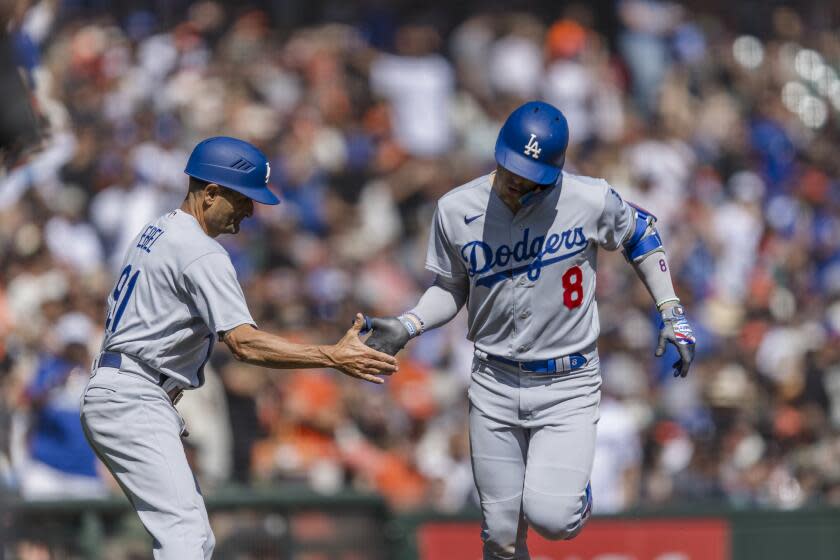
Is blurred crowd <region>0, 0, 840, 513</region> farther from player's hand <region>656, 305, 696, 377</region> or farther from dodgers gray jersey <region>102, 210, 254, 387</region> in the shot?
player's hand <region>656, 305, 696, 377</region>

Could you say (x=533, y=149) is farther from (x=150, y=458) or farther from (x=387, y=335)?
(x=150, y=458)

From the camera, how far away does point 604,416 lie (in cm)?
1017

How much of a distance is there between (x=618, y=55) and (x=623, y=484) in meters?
4.98

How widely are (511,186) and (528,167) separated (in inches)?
6.9

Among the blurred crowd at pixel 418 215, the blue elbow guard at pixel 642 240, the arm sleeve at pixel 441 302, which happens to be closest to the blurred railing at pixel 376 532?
the blurred crowd at pixel 418 215

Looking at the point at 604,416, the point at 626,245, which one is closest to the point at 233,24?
the point at 604,416

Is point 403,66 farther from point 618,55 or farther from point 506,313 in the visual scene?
point 506,313

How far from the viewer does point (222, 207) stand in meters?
5.75

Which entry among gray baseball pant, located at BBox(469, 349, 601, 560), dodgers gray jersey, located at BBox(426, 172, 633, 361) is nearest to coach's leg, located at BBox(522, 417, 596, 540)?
gray baseball pant, located at BBox(469, 349, 601, 560)

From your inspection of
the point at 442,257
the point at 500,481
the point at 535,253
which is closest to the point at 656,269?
the point at 535,253

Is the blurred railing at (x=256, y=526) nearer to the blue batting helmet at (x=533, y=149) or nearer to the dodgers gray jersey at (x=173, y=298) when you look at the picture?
the dodgers gray jersey at (x=173, y=298)

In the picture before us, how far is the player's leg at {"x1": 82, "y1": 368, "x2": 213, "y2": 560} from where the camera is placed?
5.52 meters

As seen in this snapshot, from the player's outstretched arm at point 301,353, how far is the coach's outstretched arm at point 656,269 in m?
1.28

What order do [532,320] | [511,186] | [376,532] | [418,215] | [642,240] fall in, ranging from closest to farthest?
[511,186]
[532,320]
[642,240]
[376,532]
[418,215]
